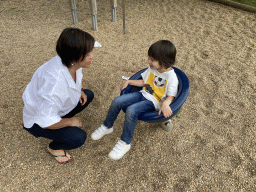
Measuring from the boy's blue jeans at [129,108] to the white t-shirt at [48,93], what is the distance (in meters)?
0.48

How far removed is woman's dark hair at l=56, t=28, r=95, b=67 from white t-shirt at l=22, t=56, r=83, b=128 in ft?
0.34

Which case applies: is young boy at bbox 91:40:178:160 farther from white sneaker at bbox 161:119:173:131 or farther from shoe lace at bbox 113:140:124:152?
white sneaker at bbox 161:119:173:131

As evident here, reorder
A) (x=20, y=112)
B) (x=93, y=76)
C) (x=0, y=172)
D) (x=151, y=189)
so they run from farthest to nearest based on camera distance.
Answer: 1. (x=93, y=76)
2. (x=20, y=112)
3. (x=0, y=172)
4. (x=151, y=189)

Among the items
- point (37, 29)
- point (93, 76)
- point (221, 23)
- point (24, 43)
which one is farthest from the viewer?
point (221, 23)

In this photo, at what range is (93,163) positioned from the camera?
1847mm

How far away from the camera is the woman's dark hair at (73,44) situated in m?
1.30

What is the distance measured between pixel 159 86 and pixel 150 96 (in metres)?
0.13

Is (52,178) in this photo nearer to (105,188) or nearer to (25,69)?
(105,188)

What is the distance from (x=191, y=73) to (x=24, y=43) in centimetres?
320

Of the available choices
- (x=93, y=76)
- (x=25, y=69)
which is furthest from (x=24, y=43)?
(x=93, y=76)

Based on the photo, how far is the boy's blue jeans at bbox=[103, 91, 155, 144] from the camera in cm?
170

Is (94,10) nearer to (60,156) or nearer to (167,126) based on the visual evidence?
(167,126)

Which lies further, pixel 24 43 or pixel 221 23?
pixel 221 23

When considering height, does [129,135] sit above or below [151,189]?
above
